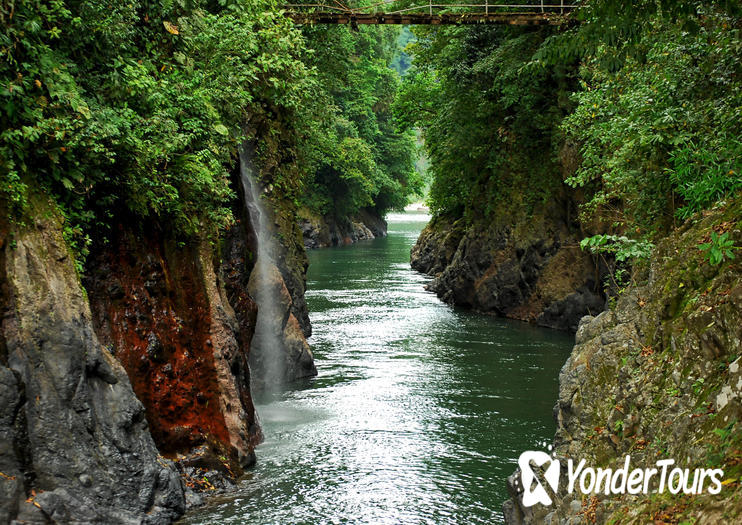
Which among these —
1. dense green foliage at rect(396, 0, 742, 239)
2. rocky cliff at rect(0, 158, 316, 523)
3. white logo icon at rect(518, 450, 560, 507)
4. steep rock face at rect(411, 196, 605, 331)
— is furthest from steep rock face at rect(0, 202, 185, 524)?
steep rock face at rect(411, 196, 605, 331)

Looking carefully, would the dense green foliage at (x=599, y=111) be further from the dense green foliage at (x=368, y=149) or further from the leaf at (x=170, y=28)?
the dense green foliage at (x=368, y=149)

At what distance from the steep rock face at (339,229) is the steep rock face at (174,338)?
37.5 meters

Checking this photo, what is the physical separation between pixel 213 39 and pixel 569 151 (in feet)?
42.0

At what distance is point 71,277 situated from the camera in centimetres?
873

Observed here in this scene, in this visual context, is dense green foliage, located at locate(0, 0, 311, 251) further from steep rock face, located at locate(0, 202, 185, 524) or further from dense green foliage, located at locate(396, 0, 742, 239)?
dense green foliage, located at locate(396, 0, 742, 239)

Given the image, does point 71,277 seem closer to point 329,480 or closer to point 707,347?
point 329,480

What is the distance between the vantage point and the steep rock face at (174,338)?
33.1 ft

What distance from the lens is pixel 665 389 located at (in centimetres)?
715

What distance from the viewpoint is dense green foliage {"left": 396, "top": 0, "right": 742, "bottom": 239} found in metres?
8.63

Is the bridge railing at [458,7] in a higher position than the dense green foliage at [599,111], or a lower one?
higher

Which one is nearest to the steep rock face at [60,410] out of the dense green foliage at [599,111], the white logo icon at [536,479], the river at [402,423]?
the river at [402,423]

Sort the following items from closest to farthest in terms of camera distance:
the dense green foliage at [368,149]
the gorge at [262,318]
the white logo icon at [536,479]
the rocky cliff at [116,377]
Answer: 1. the gorge at [262,318]
2. the rocky cliff at [116,377]
3. the white logo icon at [536,479]
4. the dense green foliage at [368,149]

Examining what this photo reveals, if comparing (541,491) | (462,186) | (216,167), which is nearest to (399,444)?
(541,491)

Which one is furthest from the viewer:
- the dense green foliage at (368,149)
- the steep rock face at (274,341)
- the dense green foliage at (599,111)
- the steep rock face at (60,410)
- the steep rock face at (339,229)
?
the steep rock face at (339,229)
